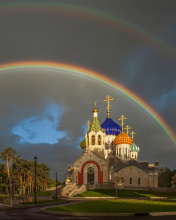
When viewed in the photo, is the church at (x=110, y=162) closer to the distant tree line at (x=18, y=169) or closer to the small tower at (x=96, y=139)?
the small tower at (x=96, y=139)

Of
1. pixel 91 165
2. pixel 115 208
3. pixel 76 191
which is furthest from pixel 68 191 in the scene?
pixel 115 208

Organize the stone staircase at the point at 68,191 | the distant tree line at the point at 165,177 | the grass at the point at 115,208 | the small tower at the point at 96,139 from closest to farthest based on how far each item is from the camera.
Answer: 1. the grass at the point at 115,208
2. the stone staircase at the point at 68,191
3. the small tower at the point at 96,139
4. the distant tree line at the point at 165,177

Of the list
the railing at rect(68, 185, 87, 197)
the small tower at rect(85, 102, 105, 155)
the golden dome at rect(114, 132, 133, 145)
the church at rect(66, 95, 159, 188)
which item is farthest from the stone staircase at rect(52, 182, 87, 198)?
the golden dome at rect(114, 132, 133, 145)

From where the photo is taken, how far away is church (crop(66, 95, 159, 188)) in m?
73.8

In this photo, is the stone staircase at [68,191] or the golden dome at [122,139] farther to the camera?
the golden dome at [122,139]

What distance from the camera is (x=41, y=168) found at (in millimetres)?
93875

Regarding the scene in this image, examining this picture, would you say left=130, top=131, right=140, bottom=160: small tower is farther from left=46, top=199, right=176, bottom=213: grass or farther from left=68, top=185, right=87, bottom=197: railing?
left=46, top=199, right=176, bottom=213: grass

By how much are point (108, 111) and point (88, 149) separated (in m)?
20.3

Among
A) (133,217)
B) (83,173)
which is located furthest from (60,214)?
(83,173)

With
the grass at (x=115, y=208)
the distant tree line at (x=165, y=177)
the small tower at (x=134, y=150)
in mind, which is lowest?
the distant tree line at (x=165, y=177)

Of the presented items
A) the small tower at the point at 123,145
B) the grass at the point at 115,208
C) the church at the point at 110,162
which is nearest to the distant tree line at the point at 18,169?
the church at the point at 110,162

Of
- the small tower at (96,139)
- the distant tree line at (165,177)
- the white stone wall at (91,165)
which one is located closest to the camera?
the white stone wall at (91,165)

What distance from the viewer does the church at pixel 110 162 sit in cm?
7381

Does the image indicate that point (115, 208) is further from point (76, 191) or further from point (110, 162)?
point (110, 162)
